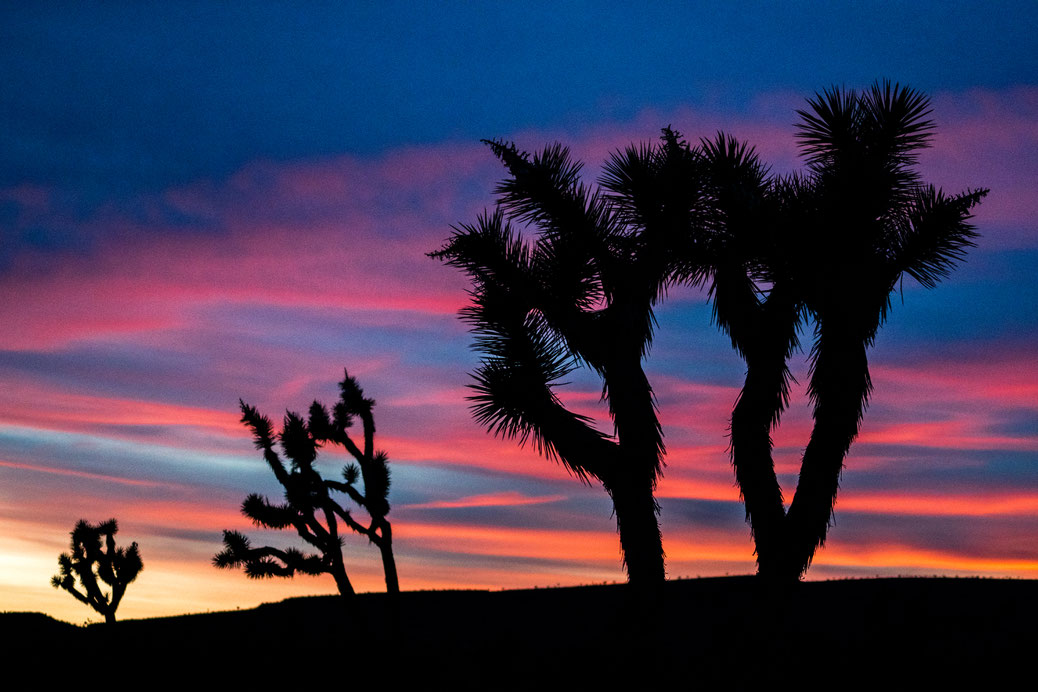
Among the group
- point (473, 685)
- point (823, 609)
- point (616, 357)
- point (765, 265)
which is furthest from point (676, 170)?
point (823, 609)

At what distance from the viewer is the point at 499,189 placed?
1128 centimetres

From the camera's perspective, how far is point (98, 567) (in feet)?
69.8

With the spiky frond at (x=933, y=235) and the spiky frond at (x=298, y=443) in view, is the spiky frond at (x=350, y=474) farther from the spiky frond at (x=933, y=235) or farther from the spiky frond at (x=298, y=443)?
the spiky frond at (x=933, y=235)

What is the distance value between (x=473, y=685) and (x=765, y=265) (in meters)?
6.13

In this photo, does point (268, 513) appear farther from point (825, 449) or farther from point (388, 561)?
point (825, 449)

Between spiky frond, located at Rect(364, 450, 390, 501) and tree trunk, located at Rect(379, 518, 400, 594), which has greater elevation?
spiky frond, located at Rect(364, 450, 390, 501)

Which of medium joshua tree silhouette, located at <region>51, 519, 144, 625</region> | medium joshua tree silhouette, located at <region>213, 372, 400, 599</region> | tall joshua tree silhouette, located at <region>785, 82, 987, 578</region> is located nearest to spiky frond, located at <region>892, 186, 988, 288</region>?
tall joshua tree silhouette, located at <region>785, 82, 987, 578</region>

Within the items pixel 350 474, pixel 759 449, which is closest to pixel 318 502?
pixel 350 474

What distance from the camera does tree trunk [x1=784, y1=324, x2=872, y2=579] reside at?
9336 millimetres

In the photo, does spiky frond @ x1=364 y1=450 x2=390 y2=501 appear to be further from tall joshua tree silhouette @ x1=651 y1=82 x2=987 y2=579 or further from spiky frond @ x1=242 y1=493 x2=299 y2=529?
tall joshua tree silhouette @ x1=651 y1=82 x2=987 y2=579

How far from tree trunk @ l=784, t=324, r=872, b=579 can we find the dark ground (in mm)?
544

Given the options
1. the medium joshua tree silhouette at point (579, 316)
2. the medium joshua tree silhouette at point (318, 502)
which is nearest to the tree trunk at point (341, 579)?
the medium joshua tree silhouette at point (318, 502)

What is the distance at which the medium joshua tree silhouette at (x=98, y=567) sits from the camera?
21.1m

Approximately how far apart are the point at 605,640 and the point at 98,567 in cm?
1492
